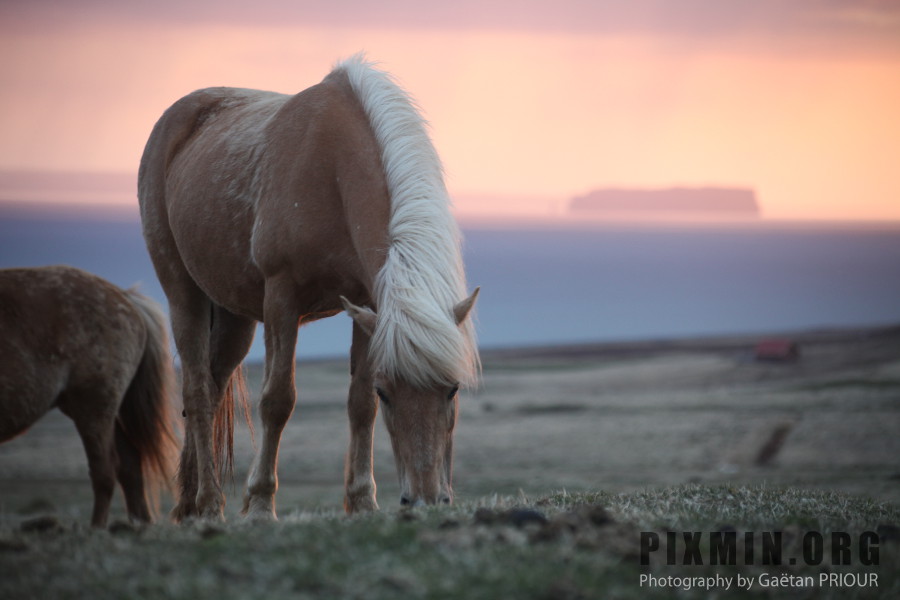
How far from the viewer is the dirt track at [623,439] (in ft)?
75.3

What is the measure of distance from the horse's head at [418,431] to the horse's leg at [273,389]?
1.17 m

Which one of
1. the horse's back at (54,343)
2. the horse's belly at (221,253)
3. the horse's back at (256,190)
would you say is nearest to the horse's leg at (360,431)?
the horse's back at (256,190)

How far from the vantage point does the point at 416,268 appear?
5.43m

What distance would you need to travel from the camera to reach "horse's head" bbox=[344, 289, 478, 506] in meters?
5.03

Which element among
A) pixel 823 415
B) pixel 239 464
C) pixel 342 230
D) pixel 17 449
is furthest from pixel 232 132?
pixel 823 415

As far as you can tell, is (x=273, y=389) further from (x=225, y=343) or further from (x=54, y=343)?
(x=54, y=343)

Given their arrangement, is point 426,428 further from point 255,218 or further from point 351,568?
point 255,218

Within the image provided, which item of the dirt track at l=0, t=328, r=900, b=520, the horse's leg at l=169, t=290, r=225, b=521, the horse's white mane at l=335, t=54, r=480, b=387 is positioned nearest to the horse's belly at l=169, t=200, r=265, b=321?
the horse's leg at l=169, t=290, r=225, b=521

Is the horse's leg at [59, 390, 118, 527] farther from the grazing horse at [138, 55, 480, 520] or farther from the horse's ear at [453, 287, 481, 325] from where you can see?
the horse's ear at [453, 287, 481, 325]

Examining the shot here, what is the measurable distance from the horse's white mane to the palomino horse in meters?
3.59

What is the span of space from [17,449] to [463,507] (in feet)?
109

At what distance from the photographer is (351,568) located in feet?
12.1

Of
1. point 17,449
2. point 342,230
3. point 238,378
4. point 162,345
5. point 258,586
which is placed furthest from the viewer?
point 17,449

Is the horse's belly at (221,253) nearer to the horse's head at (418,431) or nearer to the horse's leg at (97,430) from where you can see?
the horse's leg at (97,430)
